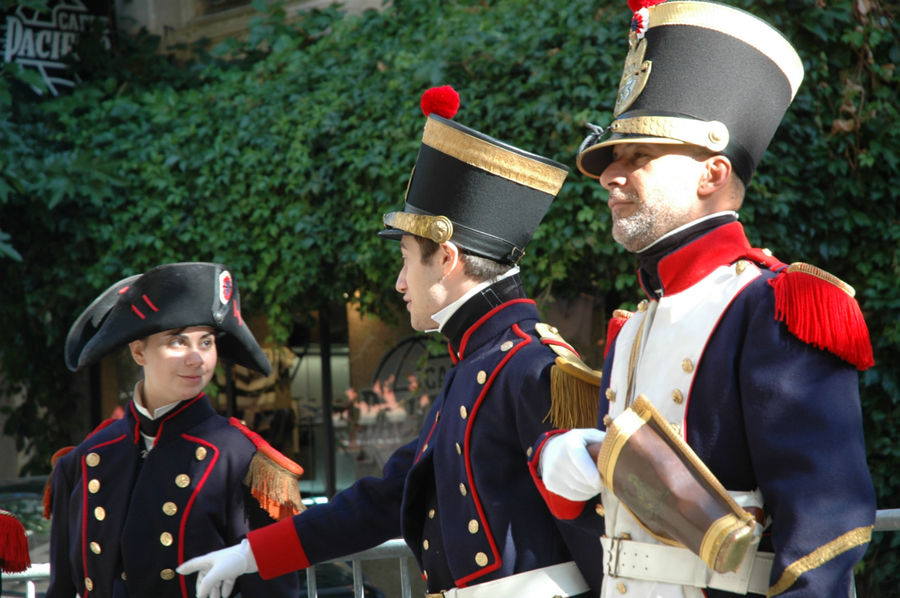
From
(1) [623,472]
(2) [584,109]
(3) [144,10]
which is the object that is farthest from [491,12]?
(1) [623,472]

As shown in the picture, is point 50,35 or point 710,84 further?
point 50,35

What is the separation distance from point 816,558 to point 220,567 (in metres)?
1.68

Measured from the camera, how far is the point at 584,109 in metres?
6.00

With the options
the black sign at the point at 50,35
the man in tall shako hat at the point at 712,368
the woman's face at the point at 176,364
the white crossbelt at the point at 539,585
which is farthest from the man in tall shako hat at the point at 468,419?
the black sign at the point at 50,35

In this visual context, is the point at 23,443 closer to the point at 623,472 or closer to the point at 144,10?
the point at 144,10

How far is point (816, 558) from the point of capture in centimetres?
178

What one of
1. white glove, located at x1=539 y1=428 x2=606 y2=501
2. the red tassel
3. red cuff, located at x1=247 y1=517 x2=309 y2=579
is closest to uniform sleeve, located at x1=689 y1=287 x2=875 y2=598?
white glove, located at x1=539 y1=428 x2=606 y2=501

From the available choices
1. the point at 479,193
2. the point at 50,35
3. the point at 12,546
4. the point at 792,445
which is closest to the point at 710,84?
the point at 792,445

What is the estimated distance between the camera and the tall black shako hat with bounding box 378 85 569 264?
2838 millimetres

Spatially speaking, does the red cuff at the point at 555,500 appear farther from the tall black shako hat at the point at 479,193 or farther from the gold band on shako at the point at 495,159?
the gold band on shako at the point at 495,159

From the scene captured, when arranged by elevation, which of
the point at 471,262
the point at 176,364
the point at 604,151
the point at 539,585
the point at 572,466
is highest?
the point at 604,151

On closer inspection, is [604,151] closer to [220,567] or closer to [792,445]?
[792,445]

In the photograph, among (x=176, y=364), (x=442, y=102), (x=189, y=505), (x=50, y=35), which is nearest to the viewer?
(x=442, y=102)

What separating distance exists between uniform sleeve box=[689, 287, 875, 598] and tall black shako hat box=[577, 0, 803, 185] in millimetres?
362
